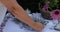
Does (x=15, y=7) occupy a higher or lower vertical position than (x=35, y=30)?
higher

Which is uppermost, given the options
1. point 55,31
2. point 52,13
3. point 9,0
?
point 9,0

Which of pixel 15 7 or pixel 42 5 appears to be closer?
pixel 15 7

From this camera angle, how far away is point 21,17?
96cm

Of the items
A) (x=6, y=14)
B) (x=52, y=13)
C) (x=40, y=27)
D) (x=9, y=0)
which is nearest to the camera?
(x=9, y=0)

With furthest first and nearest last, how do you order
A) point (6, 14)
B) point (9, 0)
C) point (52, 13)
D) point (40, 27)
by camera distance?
1. point (6, 14)
2. point (52, 13)
3. point (40, 27)
4. point (9, 0)

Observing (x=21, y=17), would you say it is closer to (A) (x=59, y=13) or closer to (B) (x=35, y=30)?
(B) (x=35, y=30)

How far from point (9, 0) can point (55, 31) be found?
0.40 m

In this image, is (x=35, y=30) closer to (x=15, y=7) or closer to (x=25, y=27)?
(x=25, y=27)

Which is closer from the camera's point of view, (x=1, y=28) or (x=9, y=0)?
(x=9, y=0)

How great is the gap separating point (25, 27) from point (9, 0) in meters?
0.33

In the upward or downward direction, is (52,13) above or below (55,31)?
above

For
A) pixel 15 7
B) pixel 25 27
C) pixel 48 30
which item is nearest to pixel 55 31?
pixel 48 30

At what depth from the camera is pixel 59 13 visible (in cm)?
117

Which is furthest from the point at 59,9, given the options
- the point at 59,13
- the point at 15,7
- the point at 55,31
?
the point at 15,7
